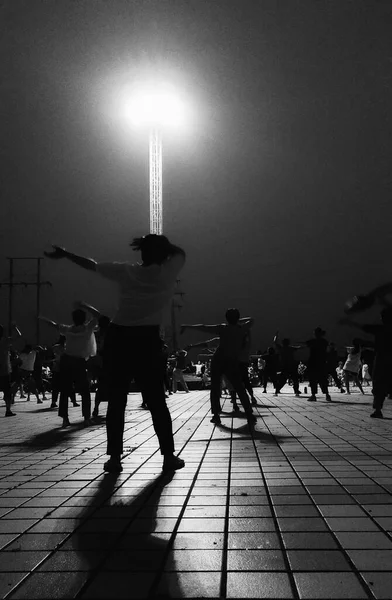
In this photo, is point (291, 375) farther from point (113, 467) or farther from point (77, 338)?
point (113, 467)

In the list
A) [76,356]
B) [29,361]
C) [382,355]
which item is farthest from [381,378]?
[29,361]

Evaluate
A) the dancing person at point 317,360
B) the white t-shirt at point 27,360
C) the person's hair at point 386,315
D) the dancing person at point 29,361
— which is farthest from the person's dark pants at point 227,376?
the white t-shirt at point 27,360

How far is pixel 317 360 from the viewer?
52.2 ft

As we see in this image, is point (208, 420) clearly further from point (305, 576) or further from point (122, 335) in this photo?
point (305, 576)

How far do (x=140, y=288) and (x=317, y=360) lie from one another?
1169cm

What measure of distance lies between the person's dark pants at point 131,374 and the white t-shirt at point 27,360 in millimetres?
14039

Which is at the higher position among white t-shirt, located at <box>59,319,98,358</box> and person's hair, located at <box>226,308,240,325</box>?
person's hair, located at <box>226,308,240,325</box>

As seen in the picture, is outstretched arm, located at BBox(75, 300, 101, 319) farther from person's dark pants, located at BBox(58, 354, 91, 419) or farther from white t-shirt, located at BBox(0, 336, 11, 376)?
white t-shirt, located at BBox(0, 336, 11, 376)

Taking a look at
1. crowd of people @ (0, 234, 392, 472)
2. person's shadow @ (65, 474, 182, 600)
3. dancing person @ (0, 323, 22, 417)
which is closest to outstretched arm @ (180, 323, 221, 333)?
crowd of people @ (0, 234, 392, 472)

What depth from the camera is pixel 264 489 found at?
4.18 m

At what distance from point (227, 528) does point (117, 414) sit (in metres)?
1.93

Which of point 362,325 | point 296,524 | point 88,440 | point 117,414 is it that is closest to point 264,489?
point 296,524

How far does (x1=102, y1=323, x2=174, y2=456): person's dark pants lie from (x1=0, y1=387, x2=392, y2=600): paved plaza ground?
345 millimetres

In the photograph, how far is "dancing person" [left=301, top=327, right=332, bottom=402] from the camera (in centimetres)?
1591
